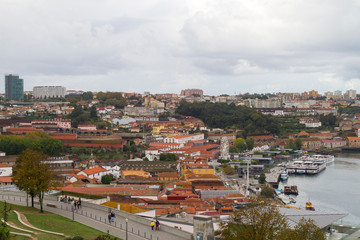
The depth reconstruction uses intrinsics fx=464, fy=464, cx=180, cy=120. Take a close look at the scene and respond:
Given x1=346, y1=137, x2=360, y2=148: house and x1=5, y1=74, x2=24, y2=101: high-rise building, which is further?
x1=5, y1=74, x2=24, y2=101: high-rise building

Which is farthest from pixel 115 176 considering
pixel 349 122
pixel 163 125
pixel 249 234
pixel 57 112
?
pixel 349 122

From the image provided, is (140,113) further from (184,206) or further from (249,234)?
→ (249,234)

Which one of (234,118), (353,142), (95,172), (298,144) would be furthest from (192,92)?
(95,172)

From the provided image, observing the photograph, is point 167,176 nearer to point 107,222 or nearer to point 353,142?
point 107,222

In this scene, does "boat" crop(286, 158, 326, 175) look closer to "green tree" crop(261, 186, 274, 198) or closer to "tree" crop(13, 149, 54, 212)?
"green tree" crop(261, 186, 274, 198)

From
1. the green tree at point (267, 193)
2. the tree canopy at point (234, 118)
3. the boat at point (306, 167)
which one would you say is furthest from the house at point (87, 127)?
the green tree at point (267, 193)

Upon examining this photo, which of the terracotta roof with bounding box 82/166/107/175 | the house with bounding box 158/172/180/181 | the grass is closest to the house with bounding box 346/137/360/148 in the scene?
the house with bounding box 158/172/180/181
